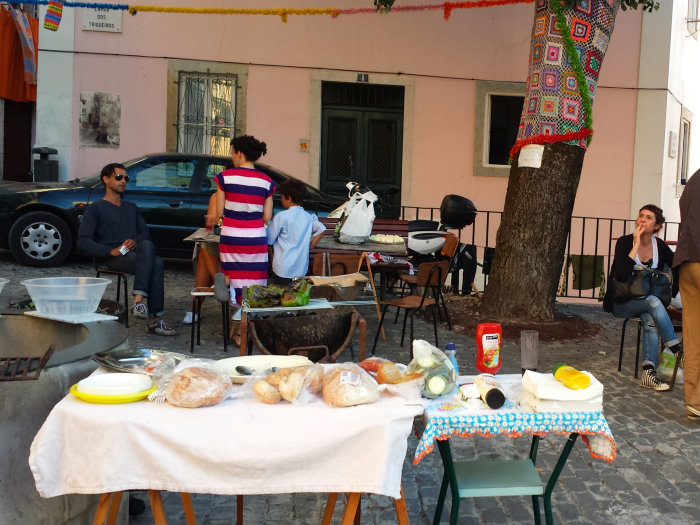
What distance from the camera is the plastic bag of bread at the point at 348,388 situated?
2.79 meters

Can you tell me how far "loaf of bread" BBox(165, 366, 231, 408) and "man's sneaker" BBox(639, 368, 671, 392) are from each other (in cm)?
436

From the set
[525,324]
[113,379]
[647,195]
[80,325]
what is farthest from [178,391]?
[647,195]

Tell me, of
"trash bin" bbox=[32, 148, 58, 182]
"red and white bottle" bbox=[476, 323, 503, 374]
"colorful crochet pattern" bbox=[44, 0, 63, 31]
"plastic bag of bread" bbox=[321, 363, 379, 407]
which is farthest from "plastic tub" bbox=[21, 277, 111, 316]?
"trash bin" bbox=[32, 148, 58, 182]

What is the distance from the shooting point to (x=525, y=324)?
8273 mm

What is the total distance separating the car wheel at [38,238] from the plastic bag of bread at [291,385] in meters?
7.84

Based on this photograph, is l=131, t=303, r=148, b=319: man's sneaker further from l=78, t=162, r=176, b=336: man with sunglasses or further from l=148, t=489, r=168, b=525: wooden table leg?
l=148, t=489, r=168, b=525: wooden table leg

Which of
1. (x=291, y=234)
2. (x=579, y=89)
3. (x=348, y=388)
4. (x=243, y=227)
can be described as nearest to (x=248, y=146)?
(x=243, y=227)

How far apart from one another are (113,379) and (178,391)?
0.26 metres

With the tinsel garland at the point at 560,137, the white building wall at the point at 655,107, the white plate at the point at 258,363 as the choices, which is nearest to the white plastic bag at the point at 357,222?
the tinsel garland at the point at 560,137

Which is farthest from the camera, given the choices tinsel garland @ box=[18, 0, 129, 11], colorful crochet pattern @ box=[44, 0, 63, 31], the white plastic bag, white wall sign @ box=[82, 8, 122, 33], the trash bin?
white wall sign @ box=[82, 8, 122, 33]

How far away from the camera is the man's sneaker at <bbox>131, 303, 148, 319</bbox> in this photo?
7480mm

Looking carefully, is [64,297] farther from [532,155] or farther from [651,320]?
[532,155]

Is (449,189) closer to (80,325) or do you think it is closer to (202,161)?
(202,161)

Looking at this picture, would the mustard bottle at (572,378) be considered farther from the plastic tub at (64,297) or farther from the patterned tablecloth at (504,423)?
the plastic tub at (64,297)
